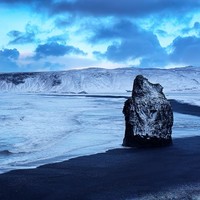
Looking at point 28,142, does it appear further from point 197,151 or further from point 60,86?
point 60,86

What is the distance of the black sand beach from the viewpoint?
7.52m

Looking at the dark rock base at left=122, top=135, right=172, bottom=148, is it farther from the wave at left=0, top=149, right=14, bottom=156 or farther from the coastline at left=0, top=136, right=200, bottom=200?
the wave at left=0, top=149, right=14, bottom=156

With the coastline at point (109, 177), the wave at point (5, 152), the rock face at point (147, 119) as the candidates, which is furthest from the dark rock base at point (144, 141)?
the wave at point (5, 152)

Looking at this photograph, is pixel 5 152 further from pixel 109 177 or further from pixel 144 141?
pixel 109 177

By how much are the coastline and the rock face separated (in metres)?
1.46

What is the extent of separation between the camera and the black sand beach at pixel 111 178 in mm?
7523

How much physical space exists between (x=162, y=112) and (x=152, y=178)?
580 cm

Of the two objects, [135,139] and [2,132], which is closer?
[135,139]

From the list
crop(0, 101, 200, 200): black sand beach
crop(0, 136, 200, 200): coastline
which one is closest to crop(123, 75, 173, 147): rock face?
crop(0, 136, 200, 200): coastline

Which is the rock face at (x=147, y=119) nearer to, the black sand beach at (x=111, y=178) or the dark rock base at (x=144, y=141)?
the dark rock base at (x=144, y=141)

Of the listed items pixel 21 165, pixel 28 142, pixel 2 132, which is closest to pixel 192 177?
pixel 21 165

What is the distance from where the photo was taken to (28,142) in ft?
53.9

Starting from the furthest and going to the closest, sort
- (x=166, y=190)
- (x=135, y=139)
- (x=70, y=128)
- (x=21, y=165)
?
(x=70, y=128), (x=135, y=139), (x=21, y=165), (x=166, y=190)

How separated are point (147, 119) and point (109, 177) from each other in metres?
5.26
